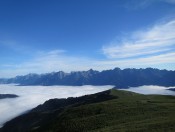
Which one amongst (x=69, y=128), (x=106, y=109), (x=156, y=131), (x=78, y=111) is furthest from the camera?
(x=78, y=111)

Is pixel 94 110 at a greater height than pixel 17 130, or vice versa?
pixel 94 110

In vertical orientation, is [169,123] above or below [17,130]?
above

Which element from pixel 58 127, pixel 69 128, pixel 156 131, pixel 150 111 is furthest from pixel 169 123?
pixel 58 127

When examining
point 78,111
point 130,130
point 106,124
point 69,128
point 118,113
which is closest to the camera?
point 130,130

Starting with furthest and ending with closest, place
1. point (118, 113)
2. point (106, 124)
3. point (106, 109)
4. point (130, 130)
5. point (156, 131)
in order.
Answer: point (106, 109), point (118, 113), point (106, 124), point (130, 130), point (156, 131)

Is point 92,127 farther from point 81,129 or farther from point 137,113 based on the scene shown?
point 137,113

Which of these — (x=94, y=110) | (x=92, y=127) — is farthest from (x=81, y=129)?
(x=94, y=110)

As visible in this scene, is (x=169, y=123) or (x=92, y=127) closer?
(x=169, y=123)

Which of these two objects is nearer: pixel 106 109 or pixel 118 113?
pixel 118 113

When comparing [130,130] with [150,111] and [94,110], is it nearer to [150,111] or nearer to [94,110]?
[150,111]
